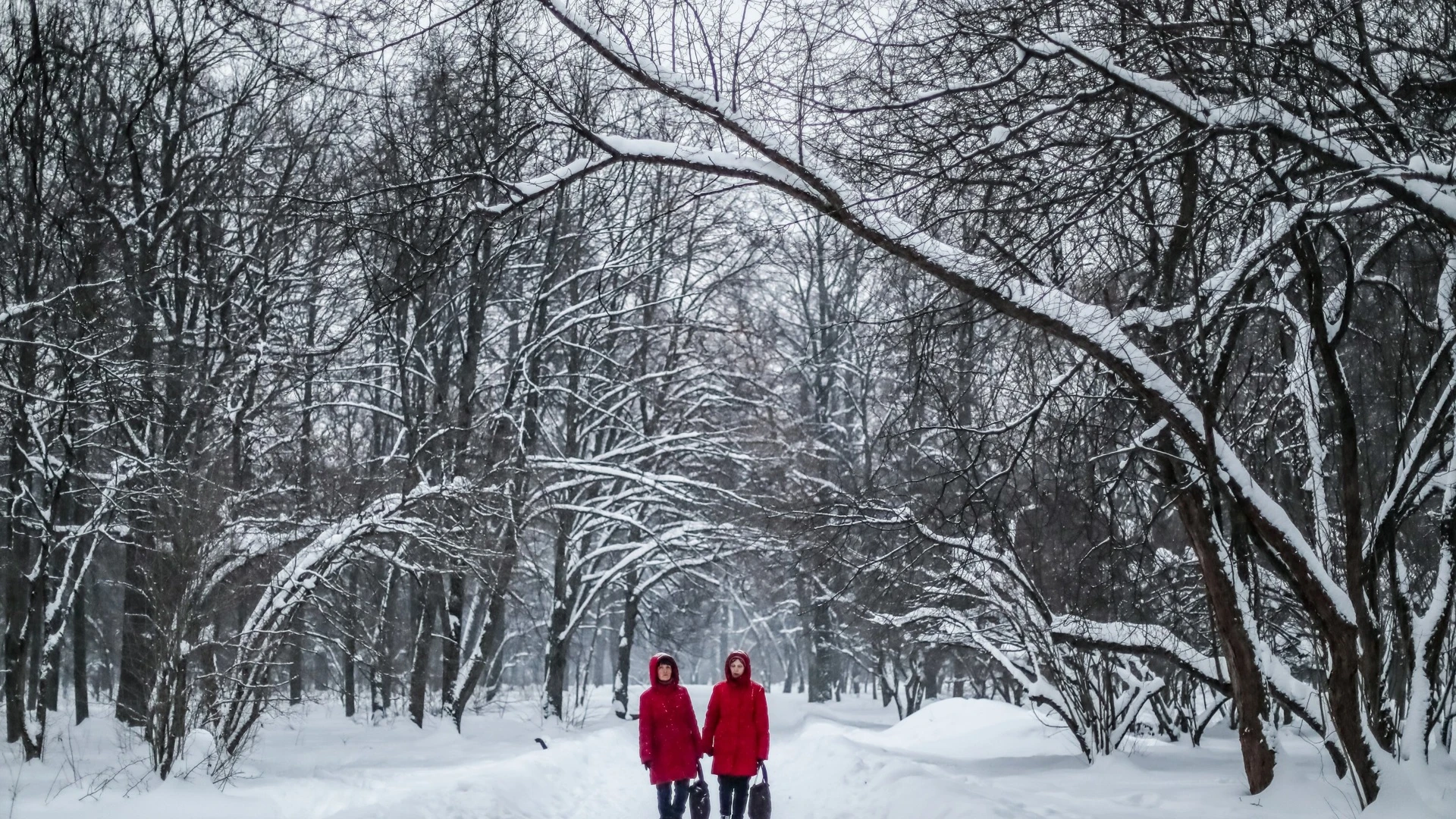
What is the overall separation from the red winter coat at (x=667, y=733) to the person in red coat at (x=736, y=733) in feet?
0.53

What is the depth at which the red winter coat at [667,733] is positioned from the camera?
29.7ft

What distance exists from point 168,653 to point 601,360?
14832mm

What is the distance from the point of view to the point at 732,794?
902 centimetres

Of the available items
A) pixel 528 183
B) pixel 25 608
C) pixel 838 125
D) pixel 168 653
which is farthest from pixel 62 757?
pixel 838 125

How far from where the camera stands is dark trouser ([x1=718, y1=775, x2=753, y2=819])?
8.95 meters

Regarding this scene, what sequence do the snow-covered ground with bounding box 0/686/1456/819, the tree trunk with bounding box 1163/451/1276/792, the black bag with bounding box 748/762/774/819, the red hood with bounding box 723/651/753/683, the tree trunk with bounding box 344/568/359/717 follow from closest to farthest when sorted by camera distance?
the tree trunk with bounding box 1163/451/1276/792 → the snow-covered ground with bounding box 0/686/1456/819 → the red hood with bounding box 723/651/753/683 → the black bag with bounding box 748/762/774/819 → the tree trunk with bounding box 344/568/359/717

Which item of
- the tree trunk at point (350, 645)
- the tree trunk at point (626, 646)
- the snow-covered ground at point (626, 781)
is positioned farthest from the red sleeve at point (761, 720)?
the tree trunk at point (626, 646)

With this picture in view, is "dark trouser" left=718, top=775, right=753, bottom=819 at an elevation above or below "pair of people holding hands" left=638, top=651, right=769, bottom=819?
below

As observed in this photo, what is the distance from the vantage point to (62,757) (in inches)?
537

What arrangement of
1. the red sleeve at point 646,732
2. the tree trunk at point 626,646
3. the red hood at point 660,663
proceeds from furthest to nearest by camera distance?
1. the tree trunk at point 626,646
2. the red hood at point 660,663
3. the red sleeve at point 646,732

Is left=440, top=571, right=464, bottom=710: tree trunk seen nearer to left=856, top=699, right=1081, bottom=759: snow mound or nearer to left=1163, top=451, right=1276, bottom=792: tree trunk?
left=856, top=699, right=1081, bottom=759: snow mound

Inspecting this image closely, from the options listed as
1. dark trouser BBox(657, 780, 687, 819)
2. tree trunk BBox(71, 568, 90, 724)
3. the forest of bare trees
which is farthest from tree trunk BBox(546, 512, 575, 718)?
dark trouser BBox(657, 780, 687, 819)

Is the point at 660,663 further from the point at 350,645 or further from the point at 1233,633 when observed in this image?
the point at 350,645

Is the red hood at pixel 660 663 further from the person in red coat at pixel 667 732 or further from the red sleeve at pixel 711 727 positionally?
the red sleeve at pixel 711 727
